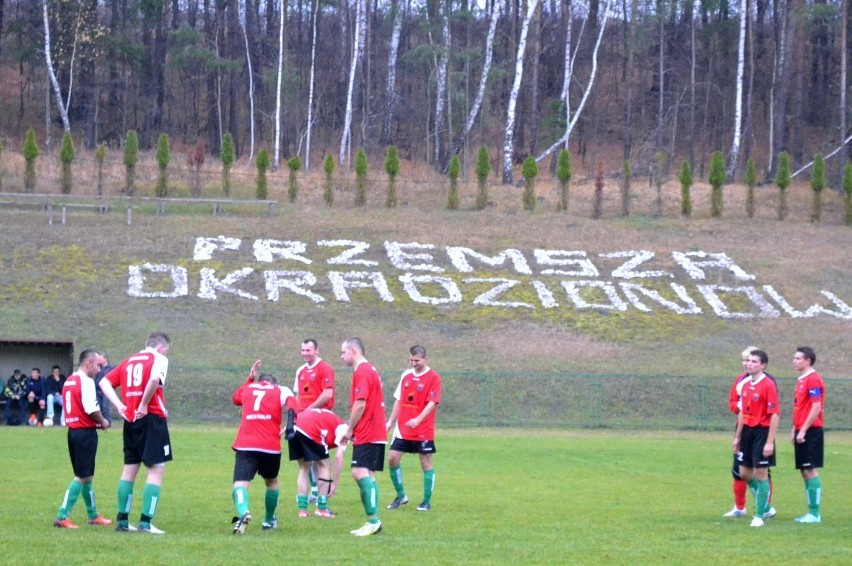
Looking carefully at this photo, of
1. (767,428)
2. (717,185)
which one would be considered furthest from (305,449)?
(717,185)

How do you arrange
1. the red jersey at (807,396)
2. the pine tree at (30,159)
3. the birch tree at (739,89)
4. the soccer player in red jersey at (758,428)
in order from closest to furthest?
the soccer player in red jersey at (758,428)
the red jersey at (807,396)
the pine tree at (30,159)
the birch tree at (739,89)

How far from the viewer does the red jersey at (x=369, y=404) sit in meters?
10.4

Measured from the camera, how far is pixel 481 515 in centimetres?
1209

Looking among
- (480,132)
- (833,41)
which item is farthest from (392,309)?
(833,41)

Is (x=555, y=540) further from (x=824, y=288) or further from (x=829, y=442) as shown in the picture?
(x=824, y=288)

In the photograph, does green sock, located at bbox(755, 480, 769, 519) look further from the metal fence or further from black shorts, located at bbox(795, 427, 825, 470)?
the metal fence

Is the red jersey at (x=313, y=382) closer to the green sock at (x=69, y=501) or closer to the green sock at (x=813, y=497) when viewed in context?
the green sock at (x=69, y=501)

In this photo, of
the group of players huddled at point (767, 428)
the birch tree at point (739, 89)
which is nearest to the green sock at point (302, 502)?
the group of players huddled at point (767, 428)

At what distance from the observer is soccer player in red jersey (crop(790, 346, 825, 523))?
11.9 m

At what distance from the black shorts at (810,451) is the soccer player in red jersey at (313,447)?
5142 millimetres

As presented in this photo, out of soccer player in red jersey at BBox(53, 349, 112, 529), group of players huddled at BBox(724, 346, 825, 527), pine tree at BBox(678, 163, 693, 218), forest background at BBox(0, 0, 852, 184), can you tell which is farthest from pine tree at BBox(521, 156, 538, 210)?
soccer player in red jersey at BBox(53, 349, 112, 529)

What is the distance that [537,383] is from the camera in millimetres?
28609

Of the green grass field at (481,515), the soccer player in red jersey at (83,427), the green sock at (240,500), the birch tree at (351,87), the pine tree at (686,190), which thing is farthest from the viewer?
the birch tree at (351,87)

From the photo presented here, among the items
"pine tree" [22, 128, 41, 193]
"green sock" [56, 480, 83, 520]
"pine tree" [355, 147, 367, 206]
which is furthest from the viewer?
"pine tree" [355, 147, 367, 206]
